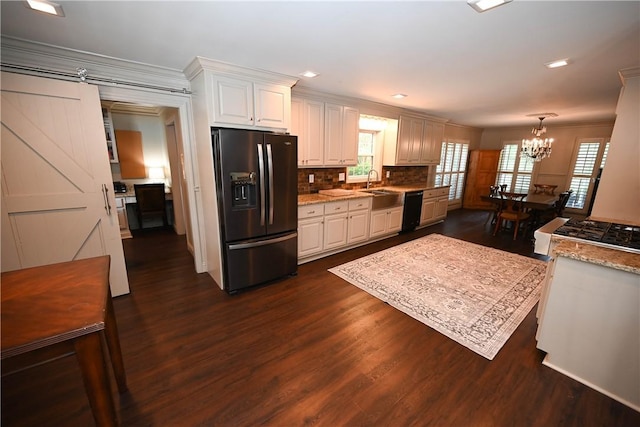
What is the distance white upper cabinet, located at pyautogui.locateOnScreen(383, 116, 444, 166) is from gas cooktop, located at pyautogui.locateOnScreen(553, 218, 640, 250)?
2979mm

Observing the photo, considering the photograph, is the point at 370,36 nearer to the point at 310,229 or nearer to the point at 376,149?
the point at 310,229

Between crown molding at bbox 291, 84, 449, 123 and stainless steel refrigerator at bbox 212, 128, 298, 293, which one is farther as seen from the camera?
crown molding at bbox 291, 84, 449, 123

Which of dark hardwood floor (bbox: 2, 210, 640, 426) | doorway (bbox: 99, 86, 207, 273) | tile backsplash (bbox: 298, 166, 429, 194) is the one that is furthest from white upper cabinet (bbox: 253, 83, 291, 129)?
dark hardwood floor (bbox: 2, 210, 640, 426)

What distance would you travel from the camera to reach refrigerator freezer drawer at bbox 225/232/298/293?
2.81 meters

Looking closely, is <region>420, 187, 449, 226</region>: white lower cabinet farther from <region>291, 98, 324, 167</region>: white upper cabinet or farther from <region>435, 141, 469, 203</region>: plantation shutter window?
<region>291, 98, 324, 167</region>: white upper cabinet

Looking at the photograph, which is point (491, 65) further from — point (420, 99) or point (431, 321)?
point (431, 321)

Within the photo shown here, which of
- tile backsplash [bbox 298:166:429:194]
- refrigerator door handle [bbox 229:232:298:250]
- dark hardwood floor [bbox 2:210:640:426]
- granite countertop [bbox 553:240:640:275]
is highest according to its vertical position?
tile backsplash [bbox 298:166:429:194]

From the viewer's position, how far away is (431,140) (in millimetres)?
5703

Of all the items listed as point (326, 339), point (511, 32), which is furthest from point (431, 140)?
point (326, 339)

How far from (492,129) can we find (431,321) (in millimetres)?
7524

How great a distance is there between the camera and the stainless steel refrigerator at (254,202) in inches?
103

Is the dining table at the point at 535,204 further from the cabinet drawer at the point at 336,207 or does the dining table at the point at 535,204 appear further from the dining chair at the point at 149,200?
the dining chair at the point at 149,200

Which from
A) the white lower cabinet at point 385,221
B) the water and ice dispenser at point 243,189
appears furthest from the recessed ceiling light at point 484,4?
the white lower cabinet at point 385,221

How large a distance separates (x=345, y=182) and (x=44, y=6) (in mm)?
3860
